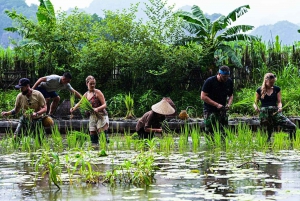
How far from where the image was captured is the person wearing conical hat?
11.1m

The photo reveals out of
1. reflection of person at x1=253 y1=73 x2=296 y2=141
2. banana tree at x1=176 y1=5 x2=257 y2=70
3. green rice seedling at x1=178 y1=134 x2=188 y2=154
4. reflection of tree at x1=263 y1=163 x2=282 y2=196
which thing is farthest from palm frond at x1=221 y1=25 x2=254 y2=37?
reflection of tree at x1=263 y1=163 x2=282 y2=196

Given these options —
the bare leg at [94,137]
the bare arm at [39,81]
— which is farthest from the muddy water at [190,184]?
the bare arm at [39,81]

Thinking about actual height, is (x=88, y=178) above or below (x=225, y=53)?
below

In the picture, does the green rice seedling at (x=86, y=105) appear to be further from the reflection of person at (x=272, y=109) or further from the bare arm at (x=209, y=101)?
the reflection of person at (x=272, y=109)

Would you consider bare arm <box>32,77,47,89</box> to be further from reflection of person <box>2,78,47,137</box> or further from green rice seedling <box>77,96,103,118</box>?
reflection of person <box>2,78,47,137</box>

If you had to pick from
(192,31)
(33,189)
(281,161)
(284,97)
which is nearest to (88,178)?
(33,189)

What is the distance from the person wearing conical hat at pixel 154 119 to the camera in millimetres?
11070

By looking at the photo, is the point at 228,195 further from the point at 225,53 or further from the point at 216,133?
the point at 225,53

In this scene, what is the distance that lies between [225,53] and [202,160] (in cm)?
Result: 1343

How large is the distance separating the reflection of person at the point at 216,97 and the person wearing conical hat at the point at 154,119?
0.64m

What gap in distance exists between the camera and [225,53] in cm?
2242

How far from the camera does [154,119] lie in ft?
37.2

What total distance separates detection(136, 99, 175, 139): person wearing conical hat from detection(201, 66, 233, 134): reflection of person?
0.64 metres

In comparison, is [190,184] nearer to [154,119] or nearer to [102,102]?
[154,119]
